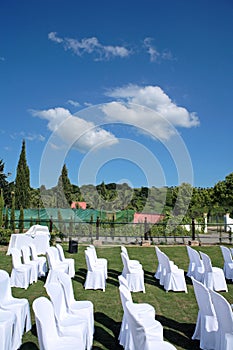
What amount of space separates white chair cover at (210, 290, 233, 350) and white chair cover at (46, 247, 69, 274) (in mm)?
4918

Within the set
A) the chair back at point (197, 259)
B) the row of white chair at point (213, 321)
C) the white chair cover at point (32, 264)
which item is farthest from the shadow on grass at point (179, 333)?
the white chair cover at point (32, 264)

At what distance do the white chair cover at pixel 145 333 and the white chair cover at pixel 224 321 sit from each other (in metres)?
0.79

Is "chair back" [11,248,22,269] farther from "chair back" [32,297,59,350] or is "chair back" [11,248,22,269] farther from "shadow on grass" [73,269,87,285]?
"chair back" [32,297,59,350]

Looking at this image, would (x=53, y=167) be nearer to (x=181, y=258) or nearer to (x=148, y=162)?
(x=148, y=162)

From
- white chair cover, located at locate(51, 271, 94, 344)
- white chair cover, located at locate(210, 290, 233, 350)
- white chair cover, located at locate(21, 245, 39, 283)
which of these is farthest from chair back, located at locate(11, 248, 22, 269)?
white chair cover, located at locate(210, 290, 233, 350)

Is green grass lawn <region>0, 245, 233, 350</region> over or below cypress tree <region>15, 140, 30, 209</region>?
below

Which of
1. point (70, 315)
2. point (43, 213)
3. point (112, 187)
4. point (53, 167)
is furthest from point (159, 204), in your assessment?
point (70, 315)

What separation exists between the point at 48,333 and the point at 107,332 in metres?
1.93

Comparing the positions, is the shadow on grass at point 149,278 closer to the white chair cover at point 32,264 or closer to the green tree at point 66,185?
the white chair cover at point 32,264

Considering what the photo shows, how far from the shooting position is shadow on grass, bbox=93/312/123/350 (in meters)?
5.25

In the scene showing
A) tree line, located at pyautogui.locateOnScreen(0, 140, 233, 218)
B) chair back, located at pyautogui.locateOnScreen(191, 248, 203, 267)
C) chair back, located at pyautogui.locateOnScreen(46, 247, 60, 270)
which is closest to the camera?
chair back, located at pyautogui.locateOnScreen(46, 247, 60, 270)

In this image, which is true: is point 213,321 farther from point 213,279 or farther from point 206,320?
point 213,279

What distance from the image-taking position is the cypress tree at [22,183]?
32.0 m

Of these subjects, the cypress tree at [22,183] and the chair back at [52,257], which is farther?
the cypress tree at [22,183]
